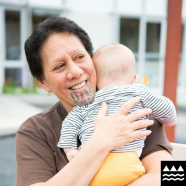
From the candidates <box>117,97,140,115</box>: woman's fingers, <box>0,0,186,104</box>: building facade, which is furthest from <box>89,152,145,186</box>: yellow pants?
<box>0,0,186,104</box>: building facade

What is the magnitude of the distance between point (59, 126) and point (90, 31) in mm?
9527

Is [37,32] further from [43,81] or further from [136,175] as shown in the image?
[136,175]

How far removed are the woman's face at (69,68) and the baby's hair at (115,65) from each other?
54 millimetres

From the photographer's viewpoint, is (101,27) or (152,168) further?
(101,27)

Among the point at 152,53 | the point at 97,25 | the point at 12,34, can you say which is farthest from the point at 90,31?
the point at 12,34

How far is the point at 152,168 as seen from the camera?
1.25 metres

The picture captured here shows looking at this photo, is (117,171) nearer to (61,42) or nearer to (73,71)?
(73,71)

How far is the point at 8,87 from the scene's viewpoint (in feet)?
30.5

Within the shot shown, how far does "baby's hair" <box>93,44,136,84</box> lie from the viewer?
1.40 m

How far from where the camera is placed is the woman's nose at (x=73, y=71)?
134cm

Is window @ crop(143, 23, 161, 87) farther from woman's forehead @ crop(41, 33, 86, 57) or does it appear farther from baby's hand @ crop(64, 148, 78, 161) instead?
baby's hand @ crop(64, 148, 78, 161)

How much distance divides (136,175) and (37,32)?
95 cm

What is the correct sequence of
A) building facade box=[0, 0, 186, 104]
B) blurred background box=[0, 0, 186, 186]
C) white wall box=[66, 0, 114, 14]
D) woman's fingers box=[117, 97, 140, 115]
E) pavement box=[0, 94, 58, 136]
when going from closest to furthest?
1. woman's fingers box=[117, 97, 140, 115]
2. pavement box=[0, 94, 58, 136]
3. blurred background box=[0, 0, 186, 186]
4. building facade box=[0, 0, 186, 104]
5. white wall box=[66, 0, 114, 14]

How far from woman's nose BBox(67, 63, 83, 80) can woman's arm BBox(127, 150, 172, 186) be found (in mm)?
581
